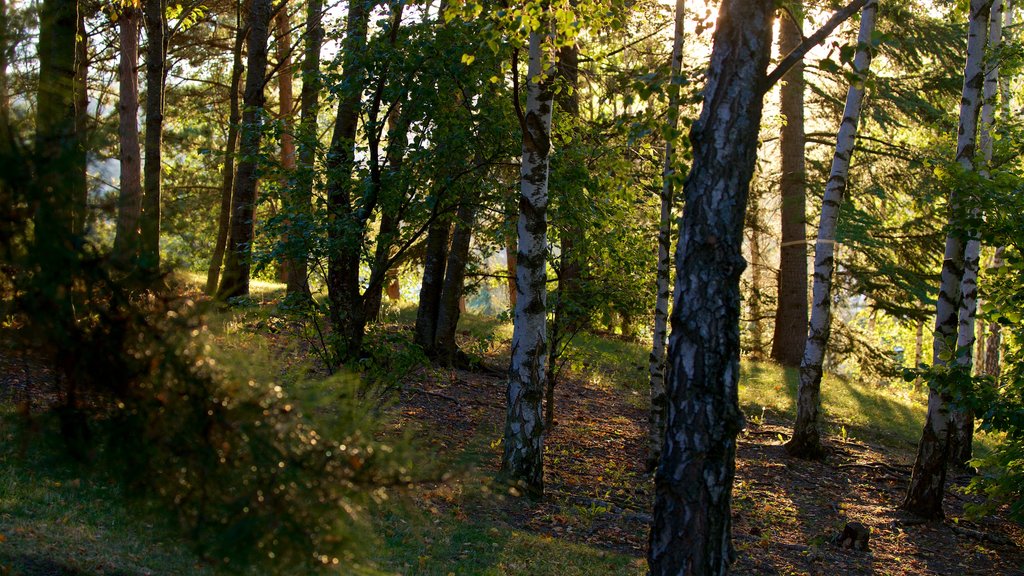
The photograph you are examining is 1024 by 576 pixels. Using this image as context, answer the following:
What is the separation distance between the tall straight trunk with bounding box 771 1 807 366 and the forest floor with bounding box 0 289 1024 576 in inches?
121

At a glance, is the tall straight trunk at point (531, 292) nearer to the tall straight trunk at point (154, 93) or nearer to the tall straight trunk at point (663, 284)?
the tall straight trunk at point (663, 284)

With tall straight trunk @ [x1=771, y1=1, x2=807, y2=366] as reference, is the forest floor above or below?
below

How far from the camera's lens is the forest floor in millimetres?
5117

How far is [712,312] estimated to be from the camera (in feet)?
14.6

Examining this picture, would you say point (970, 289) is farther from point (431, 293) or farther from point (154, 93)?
point (154, 93)

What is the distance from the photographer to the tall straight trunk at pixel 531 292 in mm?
7961

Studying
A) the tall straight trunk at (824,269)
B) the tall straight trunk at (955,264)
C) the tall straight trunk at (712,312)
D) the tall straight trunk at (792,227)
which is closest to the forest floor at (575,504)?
the tall straight trunk at (824,269)

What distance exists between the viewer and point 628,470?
10.5 meters

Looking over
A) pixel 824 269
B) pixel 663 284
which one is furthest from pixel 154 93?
pixel 824 269

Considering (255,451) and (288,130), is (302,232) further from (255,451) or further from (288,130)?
(255,451)

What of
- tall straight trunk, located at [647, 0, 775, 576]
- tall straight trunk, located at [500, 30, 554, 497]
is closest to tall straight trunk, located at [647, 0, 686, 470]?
tall straight trunk, located at [500, 30, 554, 497]

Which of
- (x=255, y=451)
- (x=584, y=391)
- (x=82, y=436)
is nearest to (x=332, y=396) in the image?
(x=255, y=451)

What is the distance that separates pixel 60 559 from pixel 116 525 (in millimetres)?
791

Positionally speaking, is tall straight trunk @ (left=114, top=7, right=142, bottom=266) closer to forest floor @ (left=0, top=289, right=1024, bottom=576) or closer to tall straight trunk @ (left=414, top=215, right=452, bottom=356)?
forest floor @ (left=0, top=289, right=1024, bottom=576)
